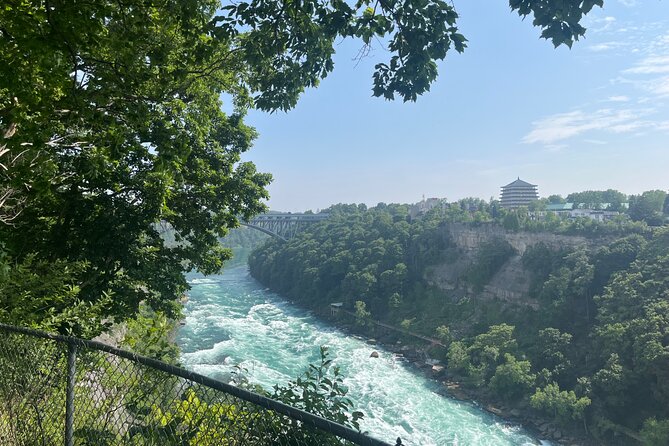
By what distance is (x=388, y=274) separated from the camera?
45.3 metres

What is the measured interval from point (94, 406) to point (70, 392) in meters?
0.39

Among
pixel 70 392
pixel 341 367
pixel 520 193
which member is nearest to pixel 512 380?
pixel 341 367

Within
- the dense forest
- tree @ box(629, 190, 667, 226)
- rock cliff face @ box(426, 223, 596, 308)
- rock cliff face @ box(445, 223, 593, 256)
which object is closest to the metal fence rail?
the dense forest

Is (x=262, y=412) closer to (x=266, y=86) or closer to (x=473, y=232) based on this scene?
(x=266, y=86)

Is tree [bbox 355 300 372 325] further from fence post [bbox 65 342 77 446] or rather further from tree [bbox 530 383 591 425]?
fence post [bbox 65 342 77 446]

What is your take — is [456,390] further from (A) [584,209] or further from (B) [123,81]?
(A) [584,209]

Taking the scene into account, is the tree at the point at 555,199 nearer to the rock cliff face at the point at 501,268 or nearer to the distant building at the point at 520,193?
the distant building at the point at 520,193

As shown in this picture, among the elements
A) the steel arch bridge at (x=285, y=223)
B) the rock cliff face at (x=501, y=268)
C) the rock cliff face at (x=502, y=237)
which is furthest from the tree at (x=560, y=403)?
the steel arch bridge at (x=285, y=223)

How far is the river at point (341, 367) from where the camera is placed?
20330 mm

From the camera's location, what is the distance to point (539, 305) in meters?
33.6

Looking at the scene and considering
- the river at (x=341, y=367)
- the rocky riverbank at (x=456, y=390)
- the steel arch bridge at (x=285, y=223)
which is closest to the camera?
the river at (x=341, y=367)

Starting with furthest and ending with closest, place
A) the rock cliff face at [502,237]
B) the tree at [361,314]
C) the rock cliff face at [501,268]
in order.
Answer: the tree at [361,314], the rock cliff face at [501,268], the rock cliff face at [502,237]

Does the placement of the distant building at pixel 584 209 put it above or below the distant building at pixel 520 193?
below

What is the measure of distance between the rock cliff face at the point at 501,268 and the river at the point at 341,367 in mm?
12476
